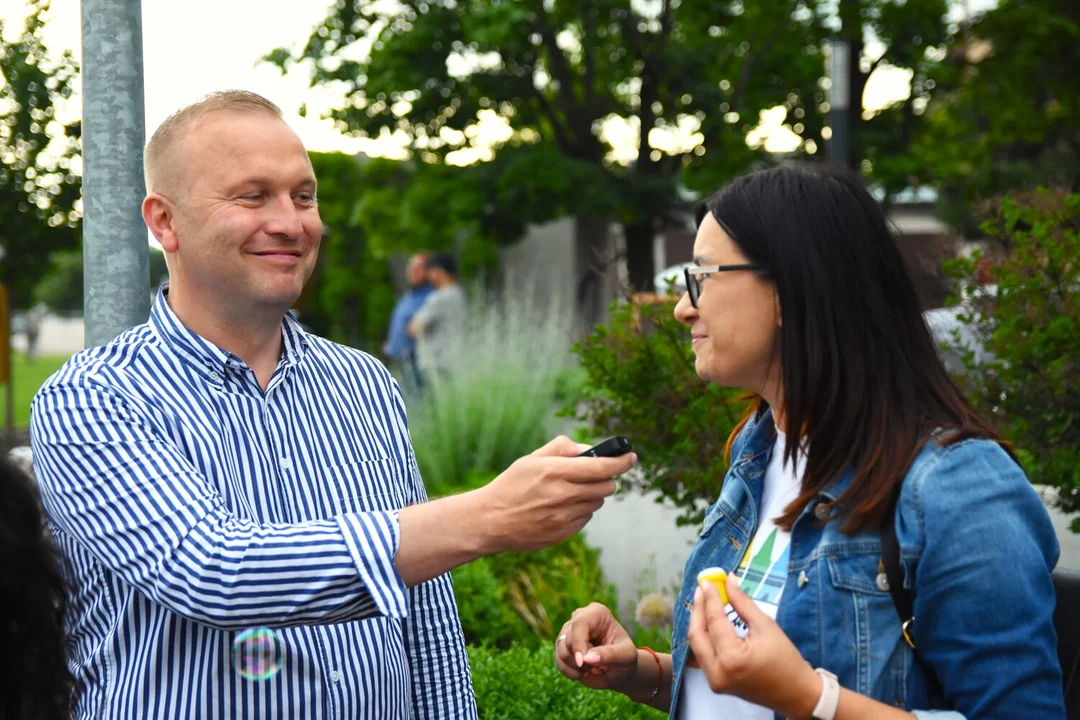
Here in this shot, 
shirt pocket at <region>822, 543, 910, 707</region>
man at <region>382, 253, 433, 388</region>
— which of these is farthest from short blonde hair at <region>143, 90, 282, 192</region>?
man at <region>382, 253, 433, 388</region>

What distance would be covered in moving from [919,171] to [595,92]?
4.10 metres

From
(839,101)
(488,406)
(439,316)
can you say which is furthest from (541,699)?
(439,316)

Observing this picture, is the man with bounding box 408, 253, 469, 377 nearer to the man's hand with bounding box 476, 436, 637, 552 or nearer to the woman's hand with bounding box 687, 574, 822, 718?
the man's hand with bounding box 476, 436, 637, 552

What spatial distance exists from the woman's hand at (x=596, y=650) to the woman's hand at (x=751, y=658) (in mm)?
508

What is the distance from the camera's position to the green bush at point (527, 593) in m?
4.89

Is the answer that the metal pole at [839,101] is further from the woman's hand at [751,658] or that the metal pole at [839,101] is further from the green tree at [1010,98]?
the woman's hand at [751,658]

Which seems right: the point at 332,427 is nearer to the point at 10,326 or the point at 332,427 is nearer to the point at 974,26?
the point at 10,326

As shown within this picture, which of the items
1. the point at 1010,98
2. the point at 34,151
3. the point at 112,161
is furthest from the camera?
the point at 1010,98

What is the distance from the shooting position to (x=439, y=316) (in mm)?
10820

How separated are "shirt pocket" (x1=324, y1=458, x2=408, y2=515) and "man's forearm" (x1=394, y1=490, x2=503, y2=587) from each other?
0.47 meters

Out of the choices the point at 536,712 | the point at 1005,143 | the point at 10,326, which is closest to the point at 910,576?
the point at 536,712

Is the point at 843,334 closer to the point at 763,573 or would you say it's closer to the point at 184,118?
the point at 763,573

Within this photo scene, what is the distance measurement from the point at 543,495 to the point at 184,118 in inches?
42.7

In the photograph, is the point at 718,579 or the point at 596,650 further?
the point at 596,650
